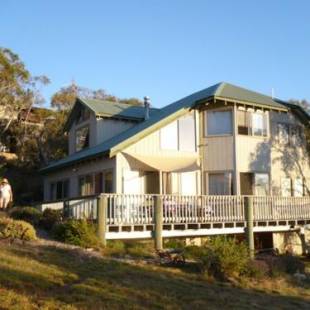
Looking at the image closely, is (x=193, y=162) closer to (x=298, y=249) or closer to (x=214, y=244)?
(x=298, y=249)

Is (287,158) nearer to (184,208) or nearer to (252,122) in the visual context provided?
(252,122)

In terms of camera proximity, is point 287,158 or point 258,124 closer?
point 258,124

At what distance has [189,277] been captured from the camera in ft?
44.9

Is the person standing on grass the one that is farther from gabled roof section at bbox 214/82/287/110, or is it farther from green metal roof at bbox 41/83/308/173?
gabled roof section at bbox 214/82/287/110

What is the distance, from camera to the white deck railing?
18.3 m

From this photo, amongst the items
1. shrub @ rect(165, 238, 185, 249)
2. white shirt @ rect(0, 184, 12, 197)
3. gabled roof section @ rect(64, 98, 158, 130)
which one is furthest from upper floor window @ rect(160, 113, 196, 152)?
white shirt @ rect(0, 184, 12, 197)

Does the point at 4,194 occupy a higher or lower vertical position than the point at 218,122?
lower

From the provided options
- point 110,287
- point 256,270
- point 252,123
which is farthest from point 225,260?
point 252,123

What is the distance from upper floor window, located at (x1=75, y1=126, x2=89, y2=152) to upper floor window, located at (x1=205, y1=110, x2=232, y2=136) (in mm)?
7956

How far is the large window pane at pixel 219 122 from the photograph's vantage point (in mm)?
25047

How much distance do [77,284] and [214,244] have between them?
5.27 m

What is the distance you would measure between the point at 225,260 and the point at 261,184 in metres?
12.5

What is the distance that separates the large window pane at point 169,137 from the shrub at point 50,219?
690 cm

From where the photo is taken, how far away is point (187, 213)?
20.0 metres
